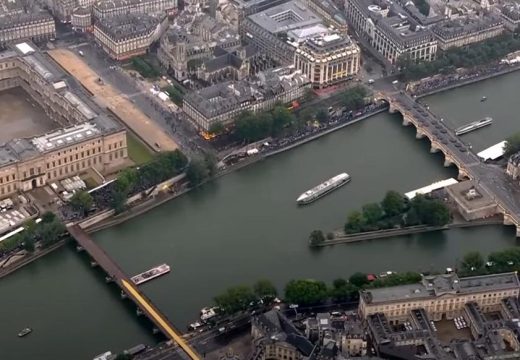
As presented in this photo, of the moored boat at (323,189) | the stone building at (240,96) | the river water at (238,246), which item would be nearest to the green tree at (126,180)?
the river water at (238,246)

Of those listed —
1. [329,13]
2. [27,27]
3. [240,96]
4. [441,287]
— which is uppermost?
[441,287]

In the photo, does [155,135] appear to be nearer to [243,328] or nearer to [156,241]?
[156,241]

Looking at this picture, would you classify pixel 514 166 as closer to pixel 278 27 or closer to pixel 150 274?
pixel 278 27

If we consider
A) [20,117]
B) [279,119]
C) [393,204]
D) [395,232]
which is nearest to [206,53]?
[279,119]

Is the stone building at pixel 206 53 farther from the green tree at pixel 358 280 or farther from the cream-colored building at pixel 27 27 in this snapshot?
the green tree at pixel 358 280

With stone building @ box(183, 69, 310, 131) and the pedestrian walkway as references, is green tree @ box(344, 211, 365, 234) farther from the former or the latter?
the pedestrian walkway

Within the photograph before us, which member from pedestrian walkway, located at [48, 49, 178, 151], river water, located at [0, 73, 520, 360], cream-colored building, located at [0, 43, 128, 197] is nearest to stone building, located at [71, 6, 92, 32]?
pedestrian walkway, located at [48, 49, 178, 151]
